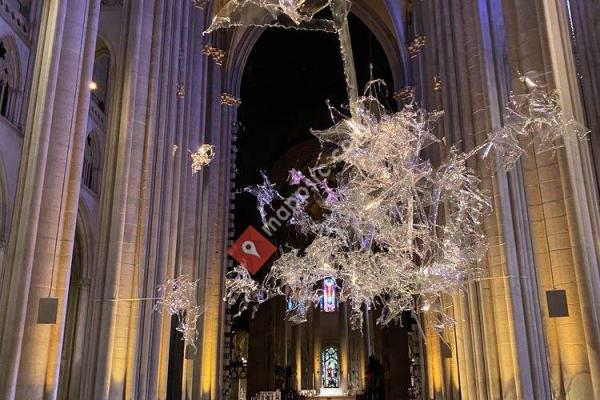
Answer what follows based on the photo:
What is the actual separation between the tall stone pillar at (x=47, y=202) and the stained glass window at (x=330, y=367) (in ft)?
94.7

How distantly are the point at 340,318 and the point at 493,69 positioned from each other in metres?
26.4

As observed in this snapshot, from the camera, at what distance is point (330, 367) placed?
34.5 metres

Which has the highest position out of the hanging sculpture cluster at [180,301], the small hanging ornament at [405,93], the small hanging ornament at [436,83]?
the small hanging ornament at [405,93]

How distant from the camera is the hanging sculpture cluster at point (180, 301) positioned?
10.7 metres

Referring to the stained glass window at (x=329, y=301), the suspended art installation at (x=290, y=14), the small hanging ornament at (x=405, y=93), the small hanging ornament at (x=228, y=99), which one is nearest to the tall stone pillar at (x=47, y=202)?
the suspended art installation at (x=290, y=14)

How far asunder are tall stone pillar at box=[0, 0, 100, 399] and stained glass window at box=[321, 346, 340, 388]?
2887 cm

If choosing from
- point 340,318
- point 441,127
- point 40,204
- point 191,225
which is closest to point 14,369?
point 40,204

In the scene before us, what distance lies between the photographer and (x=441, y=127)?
1245 cm

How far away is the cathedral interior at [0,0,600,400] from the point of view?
258 inches

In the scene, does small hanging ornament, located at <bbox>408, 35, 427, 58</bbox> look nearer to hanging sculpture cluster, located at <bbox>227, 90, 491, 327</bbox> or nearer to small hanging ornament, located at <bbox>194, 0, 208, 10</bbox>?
small hanging ornament, located at <bbox>194, 0, 208, 10</bbox>

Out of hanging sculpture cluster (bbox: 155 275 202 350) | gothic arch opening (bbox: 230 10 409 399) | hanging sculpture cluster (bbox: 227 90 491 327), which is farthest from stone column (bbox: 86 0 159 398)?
gothic arch opening (bbox: 230 10 409 399)

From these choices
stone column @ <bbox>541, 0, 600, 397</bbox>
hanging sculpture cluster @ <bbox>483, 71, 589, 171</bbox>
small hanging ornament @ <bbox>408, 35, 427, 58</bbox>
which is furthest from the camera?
small hanging ornament @ <bbox>408, 35, 427, 58</bbox>

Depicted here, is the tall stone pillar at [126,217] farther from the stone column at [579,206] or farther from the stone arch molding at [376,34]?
the stone arch molding at [376,34]

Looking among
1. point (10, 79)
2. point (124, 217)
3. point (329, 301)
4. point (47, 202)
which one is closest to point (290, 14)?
point (47, 202)
